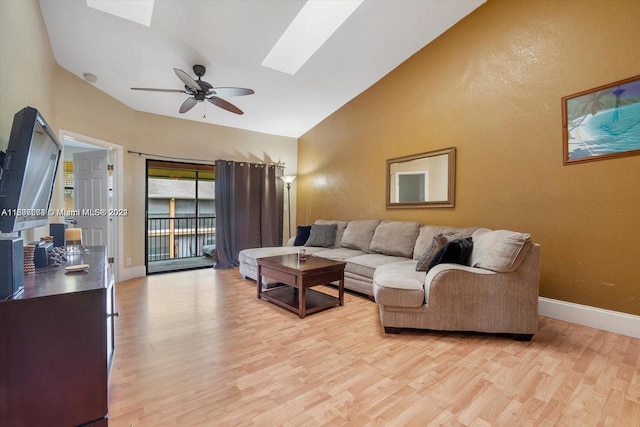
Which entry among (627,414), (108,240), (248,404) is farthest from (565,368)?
(108,240)

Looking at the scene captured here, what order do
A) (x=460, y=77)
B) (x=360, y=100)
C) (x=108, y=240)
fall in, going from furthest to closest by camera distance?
1. (x=360, y=100)
2. (x=108, y=240)
3. (x=460, y=77)

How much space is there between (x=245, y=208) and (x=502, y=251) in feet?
13.7

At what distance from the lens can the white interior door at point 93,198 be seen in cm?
391

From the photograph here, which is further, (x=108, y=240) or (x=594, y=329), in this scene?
(x=108, y=240)

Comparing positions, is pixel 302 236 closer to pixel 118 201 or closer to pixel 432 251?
pixel 432 251

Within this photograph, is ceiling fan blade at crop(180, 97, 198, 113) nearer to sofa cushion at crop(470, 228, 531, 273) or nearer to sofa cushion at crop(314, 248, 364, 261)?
sofa cushion at crop(314, 248, 364, 261)

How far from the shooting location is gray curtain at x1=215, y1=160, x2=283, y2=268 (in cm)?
490

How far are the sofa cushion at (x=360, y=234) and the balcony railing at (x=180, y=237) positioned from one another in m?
3.53

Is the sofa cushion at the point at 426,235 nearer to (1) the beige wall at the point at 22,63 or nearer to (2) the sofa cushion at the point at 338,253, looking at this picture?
Result: (2) the sofa cushion at the point at 338,253

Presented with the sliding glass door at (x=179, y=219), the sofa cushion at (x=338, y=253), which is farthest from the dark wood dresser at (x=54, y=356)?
the sliding glass door at (x=179, y=219)

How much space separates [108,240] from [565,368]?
519 centimetres

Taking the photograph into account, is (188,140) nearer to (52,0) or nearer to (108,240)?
(108,240)

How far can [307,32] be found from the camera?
3.29m

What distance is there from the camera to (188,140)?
4680 millimetres
